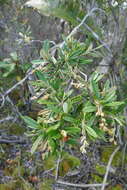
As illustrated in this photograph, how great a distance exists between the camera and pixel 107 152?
2840 mm

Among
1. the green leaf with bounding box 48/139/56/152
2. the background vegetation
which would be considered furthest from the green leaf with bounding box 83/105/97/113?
the green leaf with bounding box 48/139/56/152

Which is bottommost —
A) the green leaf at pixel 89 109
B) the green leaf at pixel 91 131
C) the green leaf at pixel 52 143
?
the green leaf at pixel 52 143

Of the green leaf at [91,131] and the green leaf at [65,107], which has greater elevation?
the green leaf at [65,107]

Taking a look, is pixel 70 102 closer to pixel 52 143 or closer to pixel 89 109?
pixel 89 109

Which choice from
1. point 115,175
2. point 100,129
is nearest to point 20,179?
point 115,175

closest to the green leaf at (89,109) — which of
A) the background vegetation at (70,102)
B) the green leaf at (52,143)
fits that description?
the background vegetation at (70,102)

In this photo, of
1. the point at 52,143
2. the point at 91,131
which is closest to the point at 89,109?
the point at 91,131

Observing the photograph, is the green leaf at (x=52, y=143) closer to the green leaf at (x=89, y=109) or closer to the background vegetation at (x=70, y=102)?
the background vegetation at (x=70, y=102)

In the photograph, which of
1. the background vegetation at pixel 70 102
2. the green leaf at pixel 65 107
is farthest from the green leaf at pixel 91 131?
the green leaf at pixel 65 107

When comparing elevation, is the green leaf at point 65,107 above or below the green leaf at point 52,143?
above

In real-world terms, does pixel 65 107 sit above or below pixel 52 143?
above

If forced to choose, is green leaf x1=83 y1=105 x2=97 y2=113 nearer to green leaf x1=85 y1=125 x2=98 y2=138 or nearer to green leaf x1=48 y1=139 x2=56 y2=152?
green leaf x1=85 y1=125 x2=98 y2=138

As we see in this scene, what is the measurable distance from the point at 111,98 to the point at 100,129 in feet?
0.49

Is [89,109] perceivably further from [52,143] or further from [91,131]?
[52,143]
